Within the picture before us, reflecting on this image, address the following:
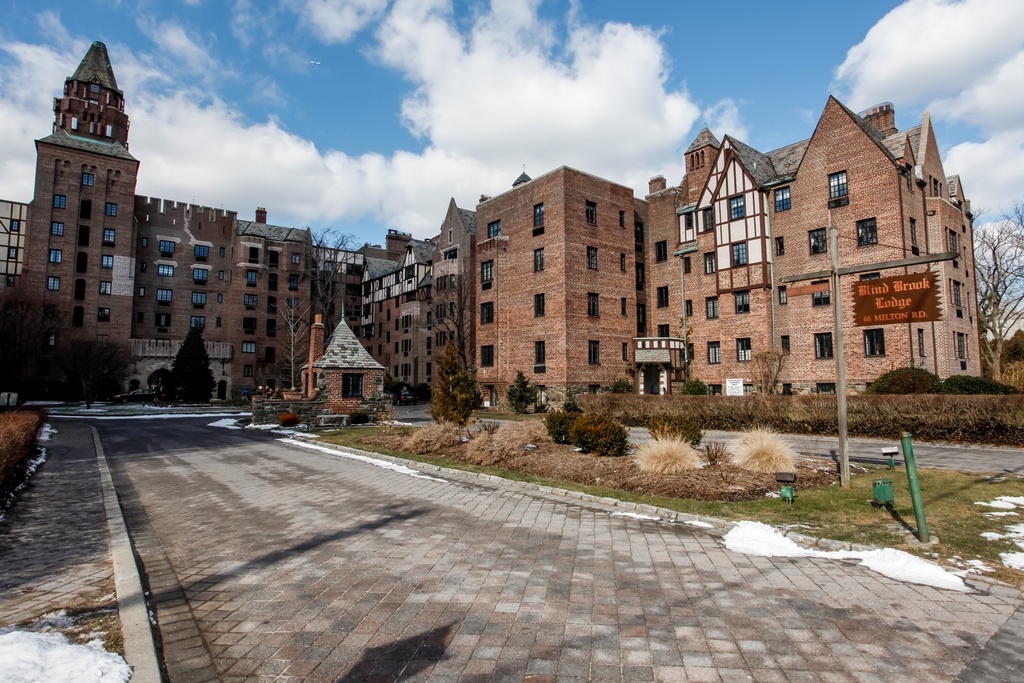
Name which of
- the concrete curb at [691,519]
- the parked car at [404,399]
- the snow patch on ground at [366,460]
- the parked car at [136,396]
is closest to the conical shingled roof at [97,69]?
the parked car at [136,396]

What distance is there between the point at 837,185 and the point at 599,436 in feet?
83.2

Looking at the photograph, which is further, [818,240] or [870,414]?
[818,240]

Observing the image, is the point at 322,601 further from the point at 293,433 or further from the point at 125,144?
the point at 125,144

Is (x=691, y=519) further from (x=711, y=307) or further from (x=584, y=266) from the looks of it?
(x=711, y=307)

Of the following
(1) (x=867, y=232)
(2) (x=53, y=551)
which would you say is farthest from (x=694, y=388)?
(2) (x=53, y=551)

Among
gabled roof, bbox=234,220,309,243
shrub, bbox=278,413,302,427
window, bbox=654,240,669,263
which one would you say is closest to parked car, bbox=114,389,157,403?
gabled roof, bbox=234,220,309,243

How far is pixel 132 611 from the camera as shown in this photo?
4.82m

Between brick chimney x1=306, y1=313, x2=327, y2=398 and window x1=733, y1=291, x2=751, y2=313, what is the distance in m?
25.5

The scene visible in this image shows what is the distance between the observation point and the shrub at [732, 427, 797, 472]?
1151 centimetres

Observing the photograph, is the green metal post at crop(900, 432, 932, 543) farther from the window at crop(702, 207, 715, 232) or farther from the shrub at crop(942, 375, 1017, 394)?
the window at crop(702, 207, 715, 232)

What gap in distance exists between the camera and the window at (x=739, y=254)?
34.4 meters

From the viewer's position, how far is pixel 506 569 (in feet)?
20.0

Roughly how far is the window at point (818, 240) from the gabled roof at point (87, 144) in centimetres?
6924

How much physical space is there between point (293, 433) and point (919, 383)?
27.0 m
